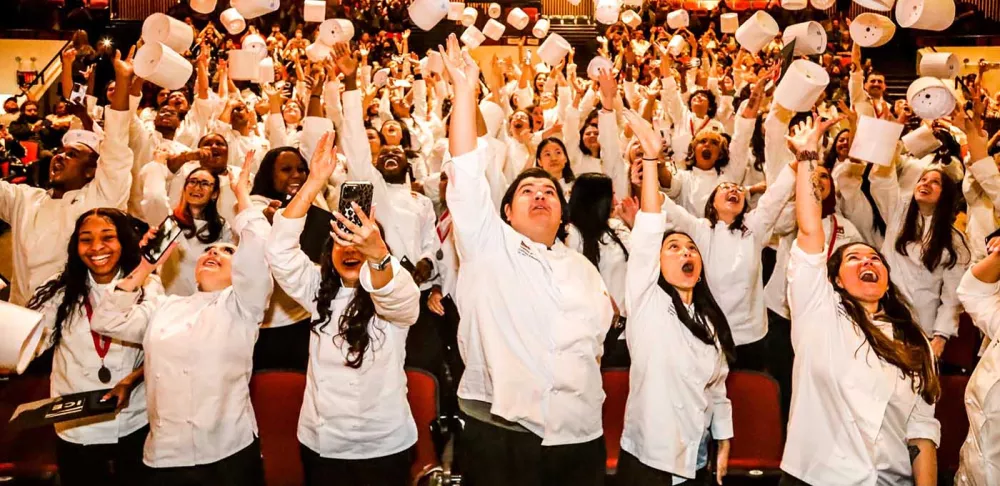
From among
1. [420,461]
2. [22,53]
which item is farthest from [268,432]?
[22,53]

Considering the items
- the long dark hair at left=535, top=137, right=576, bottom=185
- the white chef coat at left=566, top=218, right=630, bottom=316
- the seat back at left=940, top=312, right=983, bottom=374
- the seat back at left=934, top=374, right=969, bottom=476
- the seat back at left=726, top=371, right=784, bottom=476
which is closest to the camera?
the seat back at left=934, top=374, right=969, bottom=476

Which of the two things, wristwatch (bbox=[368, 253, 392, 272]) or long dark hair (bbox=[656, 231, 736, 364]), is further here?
long dark hair (bbox=[656, 231, 736, 364])

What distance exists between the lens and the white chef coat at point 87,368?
3.20 meters

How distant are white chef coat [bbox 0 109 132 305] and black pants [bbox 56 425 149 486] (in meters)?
1.22

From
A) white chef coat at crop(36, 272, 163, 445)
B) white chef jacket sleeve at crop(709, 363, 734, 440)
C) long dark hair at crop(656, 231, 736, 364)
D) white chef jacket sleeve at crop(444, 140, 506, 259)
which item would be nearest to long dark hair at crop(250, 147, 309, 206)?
white chef coat at crop(36, 272, 163, 445)

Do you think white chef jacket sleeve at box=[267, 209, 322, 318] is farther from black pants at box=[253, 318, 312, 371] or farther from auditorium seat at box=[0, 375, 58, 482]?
auditorium seat at box=[0, 375, 58, 482]

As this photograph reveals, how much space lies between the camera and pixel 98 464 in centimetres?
322

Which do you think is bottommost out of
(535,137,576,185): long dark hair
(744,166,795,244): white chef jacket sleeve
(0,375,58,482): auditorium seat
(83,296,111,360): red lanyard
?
(0,375,58,482): auditorium seat

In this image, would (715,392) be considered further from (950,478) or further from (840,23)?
(840,23)

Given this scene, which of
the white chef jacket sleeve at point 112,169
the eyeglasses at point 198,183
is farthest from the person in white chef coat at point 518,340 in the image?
the white chef jacket sleeve at point 112,169

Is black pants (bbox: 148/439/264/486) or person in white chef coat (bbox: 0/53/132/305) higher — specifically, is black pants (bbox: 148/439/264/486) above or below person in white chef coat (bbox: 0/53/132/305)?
below

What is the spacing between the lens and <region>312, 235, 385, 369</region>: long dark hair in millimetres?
2994

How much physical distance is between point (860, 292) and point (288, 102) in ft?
17.9

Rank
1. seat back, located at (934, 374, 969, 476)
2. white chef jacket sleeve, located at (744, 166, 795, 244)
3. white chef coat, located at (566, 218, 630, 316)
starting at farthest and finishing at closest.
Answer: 1. white chef coat, located at (566, 218, 630, 316)
2. white chef jacket sleeve, located at (744, 166, 795, 244)
3. seat back, located at (934, 374, 969, 476)
